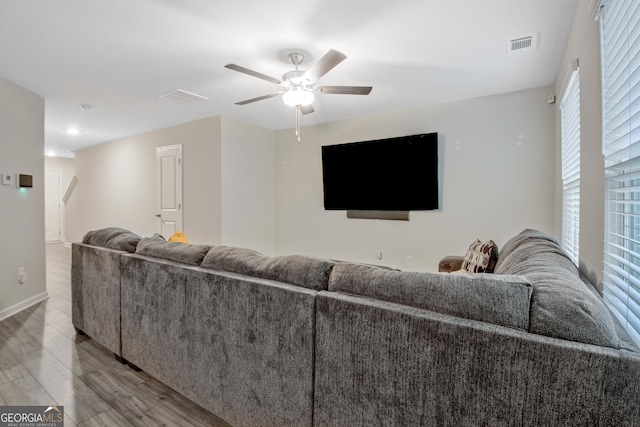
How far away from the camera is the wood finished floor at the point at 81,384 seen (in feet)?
5.55

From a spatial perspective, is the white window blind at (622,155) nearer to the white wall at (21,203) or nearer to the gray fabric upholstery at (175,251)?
the gray fabric upholstery at (175,251)

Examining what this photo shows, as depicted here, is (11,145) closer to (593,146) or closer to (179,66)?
(179,66)

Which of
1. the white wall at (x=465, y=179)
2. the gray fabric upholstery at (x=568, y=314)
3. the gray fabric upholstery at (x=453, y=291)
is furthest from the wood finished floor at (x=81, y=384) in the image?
the white wall at (x=465, y=179)

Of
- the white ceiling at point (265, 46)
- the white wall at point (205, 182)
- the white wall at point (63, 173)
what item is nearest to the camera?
the white ceiling at point (265, 46)

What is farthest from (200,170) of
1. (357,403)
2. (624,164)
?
(624,164)

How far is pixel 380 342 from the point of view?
1057 mm

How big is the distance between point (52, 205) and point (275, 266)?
10.2 m

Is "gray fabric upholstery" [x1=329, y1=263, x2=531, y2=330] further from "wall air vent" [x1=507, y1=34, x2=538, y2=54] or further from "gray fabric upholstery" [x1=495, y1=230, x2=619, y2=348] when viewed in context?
"wall air vent" [x1=507, y1=34, x2=538, y2=54]

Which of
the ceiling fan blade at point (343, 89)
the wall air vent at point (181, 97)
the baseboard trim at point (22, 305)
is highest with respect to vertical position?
the wall air vent at point (181, 97)

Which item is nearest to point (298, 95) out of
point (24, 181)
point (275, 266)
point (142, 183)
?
point (275, 266)

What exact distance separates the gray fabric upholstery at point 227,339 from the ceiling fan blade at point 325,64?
5.38 ft

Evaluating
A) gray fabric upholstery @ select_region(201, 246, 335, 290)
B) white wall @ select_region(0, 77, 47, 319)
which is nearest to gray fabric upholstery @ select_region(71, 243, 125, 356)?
gray fabric upholstery @ select_region(201, 246, 335, 290)

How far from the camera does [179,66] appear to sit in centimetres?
293

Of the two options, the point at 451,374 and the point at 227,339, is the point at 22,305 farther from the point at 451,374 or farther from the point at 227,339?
the point at 451,374
